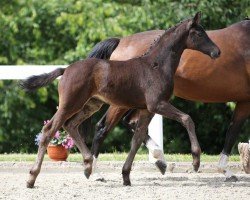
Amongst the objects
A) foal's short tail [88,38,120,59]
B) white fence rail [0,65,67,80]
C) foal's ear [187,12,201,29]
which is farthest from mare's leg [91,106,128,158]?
foal's ear [187,12,201,29]

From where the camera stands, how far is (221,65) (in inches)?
444

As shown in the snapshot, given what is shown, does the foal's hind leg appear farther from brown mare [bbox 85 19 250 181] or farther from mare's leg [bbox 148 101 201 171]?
brown mare [bbox 85 19 250 181]

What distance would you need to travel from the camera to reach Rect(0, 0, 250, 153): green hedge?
53.6 feet

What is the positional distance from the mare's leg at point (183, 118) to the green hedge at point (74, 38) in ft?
21.7

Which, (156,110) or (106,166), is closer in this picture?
(156,110)

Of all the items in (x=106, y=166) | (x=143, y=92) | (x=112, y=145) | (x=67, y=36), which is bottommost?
(x=112, y=145)

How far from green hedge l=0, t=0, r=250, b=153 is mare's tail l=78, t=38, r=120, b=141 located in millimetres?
4376

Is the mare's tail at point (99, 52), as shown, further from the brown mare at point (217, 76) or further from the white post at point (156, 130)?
the white post at point (156, 130)

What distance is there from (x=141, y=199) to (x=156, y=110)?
120cm

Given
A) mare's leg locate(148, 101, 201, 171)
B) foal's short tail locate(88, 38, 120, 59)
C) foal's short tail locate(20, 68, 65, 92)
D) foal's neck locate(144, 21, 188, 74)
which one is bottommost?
foal's short tail locate(88, 38, 120, 59)

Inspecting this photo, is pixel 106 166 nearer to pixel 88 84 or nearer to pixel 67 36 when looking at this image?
pixel 88 84

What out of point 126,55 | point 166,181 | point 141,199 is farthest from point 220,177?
point 141,199

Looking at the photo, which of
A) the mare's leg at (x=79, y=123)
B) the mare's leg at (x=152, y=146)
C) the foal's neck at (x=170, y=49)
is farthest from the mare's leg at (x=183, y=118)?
the mare's leg at (x=152, y=146)

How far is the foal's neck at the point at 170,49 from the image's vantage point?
9.67 meters
